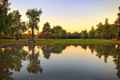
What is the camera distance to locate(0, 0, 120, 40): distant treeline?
57.9 m

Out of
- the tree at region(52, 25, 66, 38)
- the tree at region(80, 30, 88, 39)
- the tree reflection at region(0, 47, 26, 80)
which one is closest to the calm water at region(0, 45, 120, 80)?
the tree reflection at region(0, 47, 26, 80)

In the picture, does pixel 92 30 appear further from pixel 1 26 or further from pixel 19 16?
pixel 1 26

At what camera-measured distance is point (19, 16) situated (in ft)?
336

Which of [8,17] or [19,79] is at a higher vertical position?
[8,17]

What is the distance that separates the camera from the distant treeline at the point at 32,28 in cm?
5786

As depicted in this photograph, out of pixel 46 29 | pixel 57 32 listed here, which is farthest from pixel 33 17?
pixel 57 32

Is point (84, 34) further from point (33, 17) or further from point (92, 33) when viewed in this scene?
point (33, 17)

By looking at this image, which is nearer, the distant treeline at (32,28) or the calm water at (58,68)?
the calm water at (58,68)

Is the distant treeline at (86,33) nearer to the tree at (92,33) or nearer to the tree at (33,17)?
the tree at (92,33)

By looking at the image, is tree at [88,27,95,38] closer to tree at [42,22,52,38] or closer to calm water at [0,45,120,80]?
tree at [42,22,52,38]

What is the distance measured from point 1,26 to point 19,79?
40.5m

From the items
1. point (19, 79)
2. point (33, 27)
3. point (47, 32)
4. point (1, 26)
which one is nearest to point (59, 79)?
point (19, 79)

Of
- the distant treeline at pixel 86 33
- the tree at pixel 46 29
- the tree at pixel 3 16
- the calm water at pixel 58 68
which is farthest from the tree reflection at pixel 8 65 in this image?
the tree at pixel 46 29

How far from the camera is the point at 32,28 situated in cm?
10231
